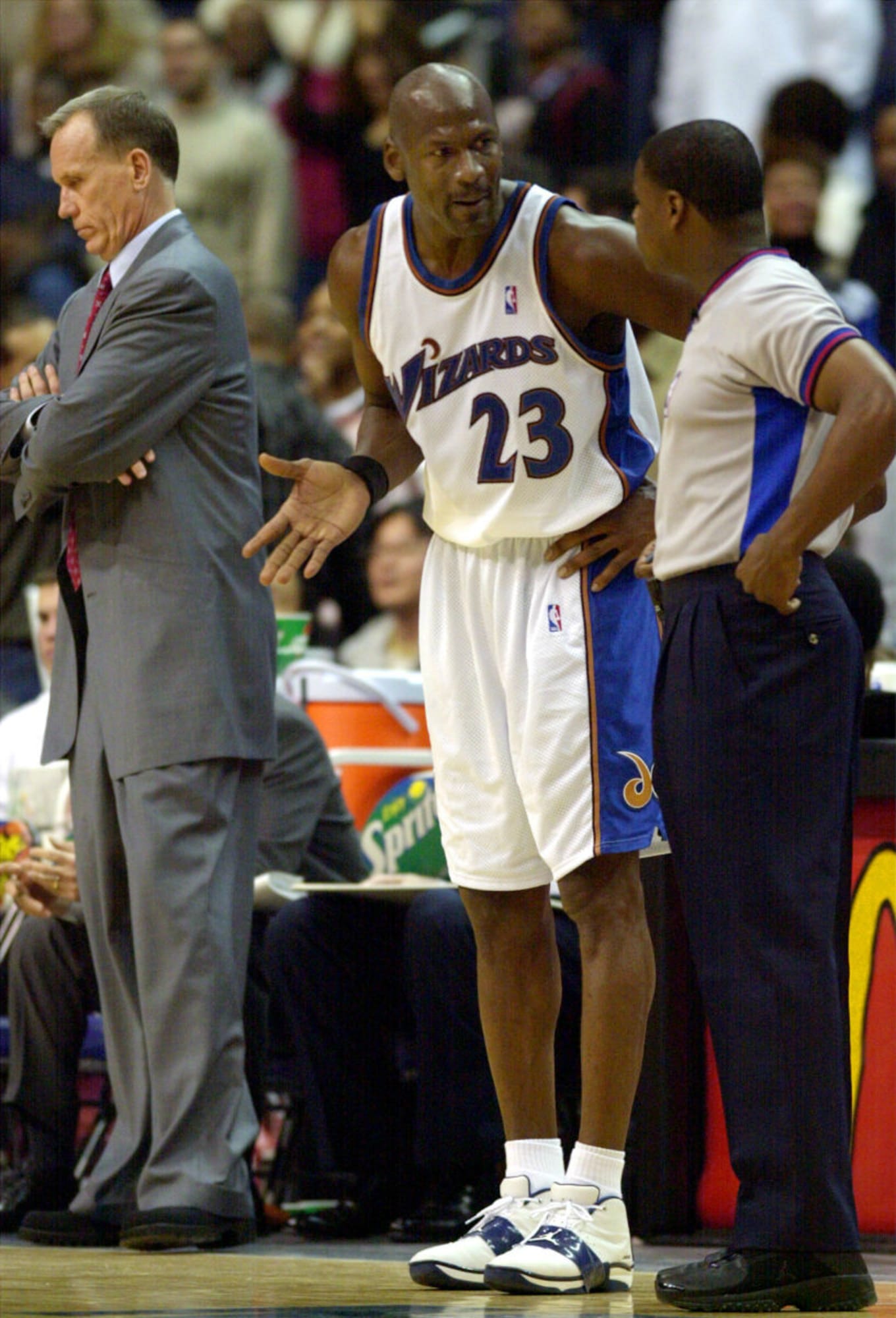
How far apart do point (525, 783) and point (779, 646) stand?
23.6 inches

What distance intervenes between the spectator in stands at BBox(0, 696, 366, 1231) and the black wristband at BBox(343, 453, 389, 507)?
132cm

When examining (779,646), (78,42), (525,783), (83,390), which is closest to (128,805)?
(83,390)

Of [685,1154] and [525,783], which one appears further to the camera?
[685,1154]

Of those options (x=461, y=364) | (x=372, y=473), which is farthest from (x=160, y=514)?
(x=461, y=364)

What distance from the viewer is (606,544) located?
336cm

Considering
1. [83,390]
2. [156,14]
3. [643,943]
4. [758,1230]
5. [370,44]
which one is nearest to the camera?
[758,1230]

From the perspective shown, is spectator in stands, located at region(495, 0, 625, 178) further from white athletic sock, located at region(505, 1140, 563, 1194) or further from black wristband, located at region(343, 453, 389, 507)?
white athletic sock, located at region(505, 1140, 563, 1194)

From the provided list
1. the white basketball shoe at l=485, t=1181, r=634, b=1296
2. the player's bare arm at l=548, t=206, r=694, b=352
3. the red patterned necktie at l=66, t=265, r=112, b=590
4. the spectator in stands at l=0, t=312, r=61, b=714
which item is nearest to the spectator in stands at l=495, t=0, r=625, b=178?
the spectator in stands at l=0, t=312, r=61, b=714

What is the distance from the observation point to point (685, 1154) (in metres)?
4.11

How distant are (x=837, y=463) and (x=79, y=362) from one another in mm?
2020

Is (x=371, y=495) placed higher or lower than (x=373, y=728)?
higher

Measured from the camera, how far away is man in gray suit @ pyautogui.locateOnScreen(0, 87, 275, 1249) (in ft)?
13.3

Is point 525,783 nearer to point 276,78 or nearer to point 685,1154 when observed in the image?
point 685,1154

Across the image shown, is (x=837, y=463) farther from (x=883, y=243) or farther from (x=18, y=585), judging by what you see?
(x=883, y=243)
